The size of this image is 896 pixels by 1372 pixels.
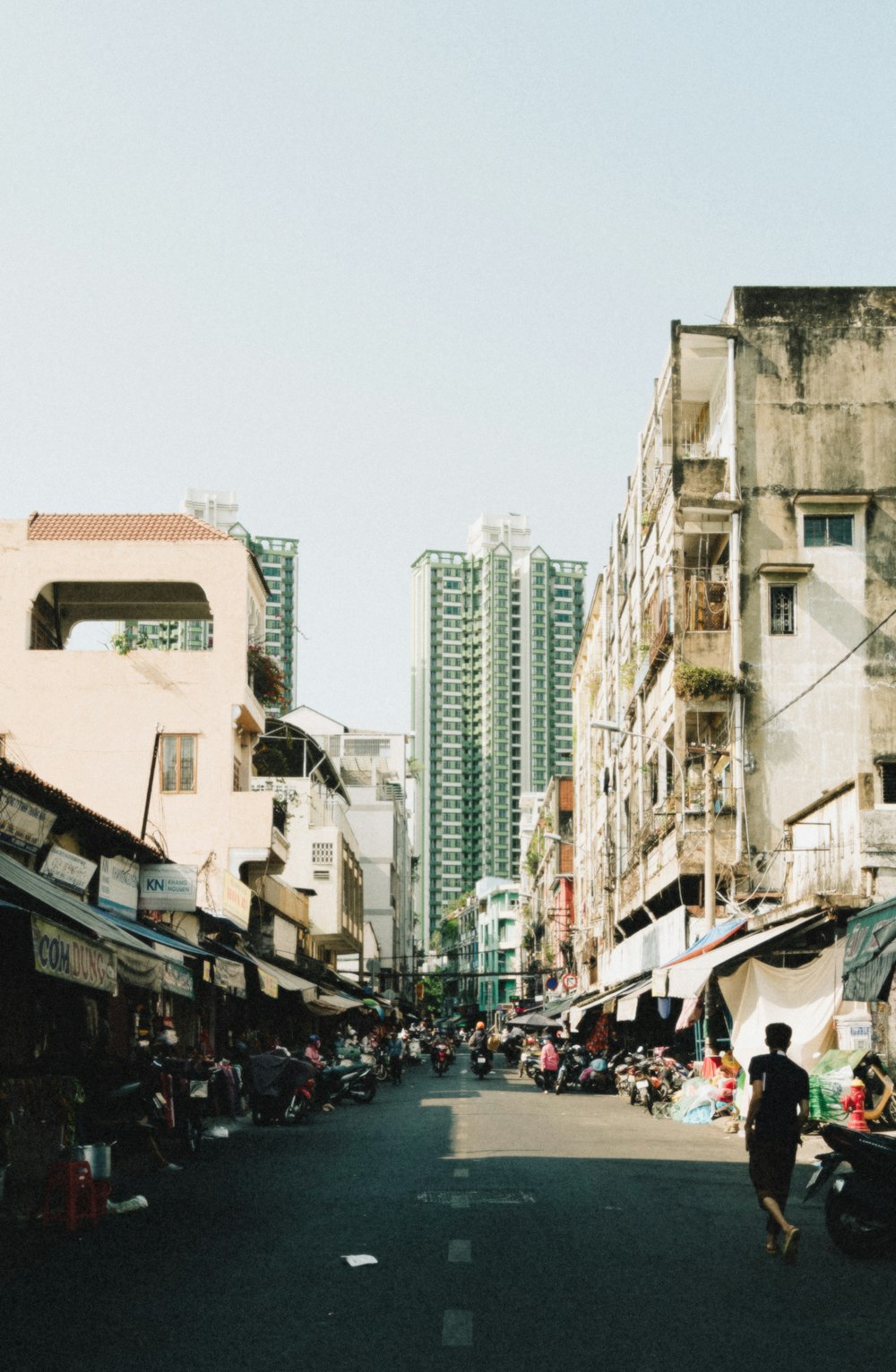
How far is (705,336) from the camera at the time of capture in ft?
123

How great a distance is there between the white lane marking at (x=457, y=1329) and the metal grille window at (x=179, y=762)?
3071 cm

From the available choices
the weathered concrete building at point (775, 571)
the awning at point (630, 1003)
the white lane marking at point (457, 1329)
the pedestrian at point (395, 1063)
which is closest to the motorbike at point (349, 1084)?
the awning at point (630, 1003)

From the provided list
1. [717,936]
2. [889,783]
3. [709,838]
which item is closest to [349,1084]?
[717,936]

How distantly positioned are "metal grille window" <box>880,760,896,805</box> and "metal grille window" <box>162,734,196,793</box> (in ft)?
57.3

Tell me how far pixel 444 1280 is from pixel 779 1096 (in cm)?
305

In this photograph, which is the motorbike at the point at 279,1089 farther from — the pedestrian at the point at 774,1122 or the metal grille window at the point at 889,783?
the pedestrian at the point at 774,1122

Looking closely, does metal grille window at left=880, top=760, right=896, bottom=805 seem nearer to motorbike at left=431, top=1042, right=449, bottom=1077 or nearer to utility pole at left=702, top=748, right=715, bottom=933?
utility pole at left=702, top=748, right=715, bottom=933

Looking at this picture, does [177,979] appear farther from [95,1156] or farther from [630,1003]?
[630,1003]

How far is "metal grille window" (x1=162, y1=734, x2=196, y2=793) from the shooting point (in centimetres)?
3825

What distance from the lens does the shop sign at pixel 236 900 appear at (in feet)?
116

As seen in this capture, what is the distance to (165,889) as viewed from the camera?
25.7 metres

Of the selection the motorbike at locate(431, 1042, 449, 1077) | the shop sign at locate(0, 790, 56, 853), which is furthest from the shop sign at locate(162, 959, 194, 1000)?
the motorbike at locate(431, 1042, 449, 1077)

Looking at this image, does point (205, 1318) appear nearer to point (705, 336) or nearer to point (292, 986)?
point (292, 986)

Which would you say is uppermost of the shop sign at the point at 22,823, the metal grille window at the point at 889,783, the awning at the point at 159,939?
the metal grille window at the point at 889,783
